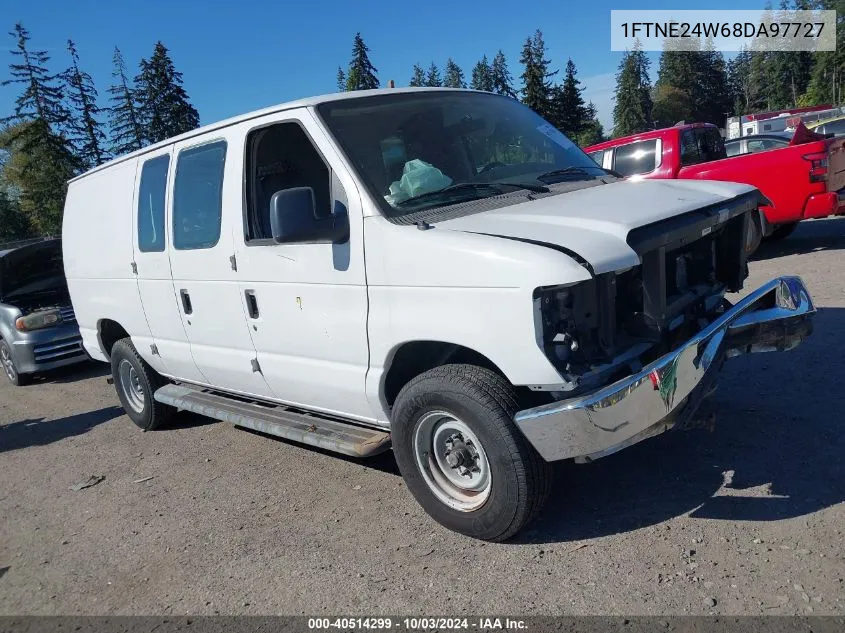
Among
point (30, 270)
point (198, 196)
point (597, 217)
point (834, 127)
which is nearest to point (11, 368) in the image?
point (30, 270)

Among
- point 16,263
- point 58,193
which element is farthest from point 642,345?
point 58,193

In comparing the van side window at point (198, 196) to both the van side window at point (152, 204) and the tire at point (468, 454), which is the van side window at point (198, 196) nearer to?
the van side window at point (152, 204)

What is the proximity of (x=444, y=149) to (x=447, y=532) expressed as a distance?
2169 millimetres

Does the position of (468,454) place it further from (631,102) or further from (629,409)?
(631,102)

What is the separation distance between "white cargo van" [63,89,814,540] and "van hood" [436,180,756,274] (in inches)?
0.6

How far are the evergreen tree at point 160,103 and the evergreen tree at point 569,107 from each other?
41.7m

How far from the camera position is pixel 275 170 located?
14.0 feet

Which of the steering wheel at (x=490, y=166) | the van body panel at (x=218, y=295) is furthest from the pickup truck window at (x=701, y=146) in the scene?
the van body panel at (x=218, y=295)

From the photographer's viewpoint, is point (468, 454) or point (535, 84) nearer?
point (468, 454)

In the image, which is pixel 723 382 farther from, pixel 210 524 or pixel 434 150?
pixel 210 524

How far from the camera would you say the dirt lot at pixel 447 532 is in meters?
2.88

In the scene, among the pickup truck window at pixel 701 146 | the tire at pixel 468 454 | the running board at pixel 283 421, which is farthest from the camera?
the pickup truck window at pixel 701 146

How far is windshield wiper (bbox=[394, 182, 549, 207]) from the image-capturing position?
11.6ft

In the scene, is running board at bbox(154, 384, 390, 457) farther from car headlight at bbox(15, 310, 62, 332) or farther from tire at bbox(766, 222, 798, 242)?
tire at bbox(766, 222, 798, 242)
